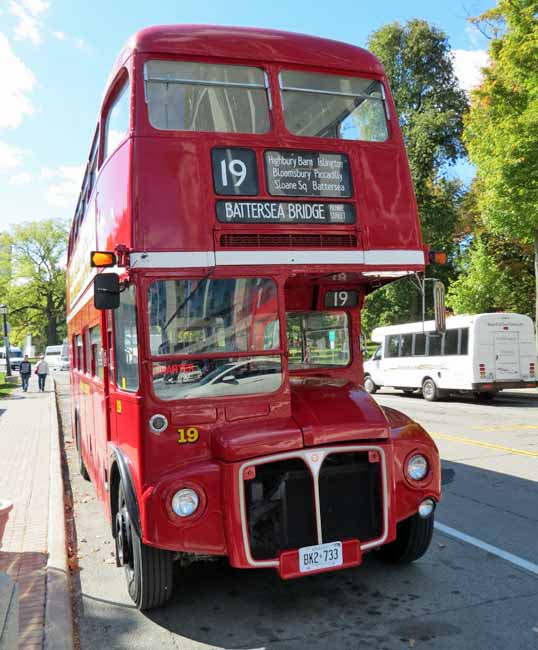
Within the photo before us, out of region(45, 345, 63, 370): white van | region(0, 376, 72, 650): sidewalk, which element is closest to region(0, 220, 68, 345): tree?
region(45, 345, 63, 370): white van

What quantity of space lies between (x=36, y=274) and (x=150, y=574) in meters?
77.0

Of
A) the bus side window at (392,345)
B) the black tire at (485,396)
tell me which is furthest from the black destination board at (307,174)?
the bus side window at (392,345)

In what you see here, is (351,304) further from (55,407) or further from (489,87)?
(55,407)

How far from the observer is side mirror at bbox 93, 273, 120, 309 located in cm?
455

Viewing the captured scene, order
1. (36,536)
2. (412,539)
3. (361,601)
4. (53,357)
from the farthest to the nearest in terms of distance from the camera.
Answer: (53,357) < (36,536) < (412,539) < (361,601)

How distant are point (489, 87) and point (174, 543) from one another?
18.9 m

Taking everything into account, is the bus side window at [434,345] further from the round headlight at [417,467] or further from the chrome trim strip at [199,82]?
the chrome trim strip at [199,82]

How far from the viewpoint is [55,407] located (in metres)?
21.3

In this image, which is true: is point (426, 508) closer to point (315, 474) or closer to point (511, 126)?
point (315, 474)

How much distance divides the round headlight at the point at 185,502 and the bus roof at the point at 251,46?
10.9 feet

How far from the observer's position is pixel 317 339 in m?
6.48

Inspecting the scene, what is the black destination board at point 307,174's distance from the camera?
16.3ft

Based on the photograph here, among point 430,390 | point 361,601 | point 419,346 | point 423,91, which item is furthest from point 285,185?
point 423,91

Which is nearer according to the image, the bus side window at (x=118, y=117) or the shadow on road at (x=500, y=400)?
the bus side window at (x=118, y=117)
